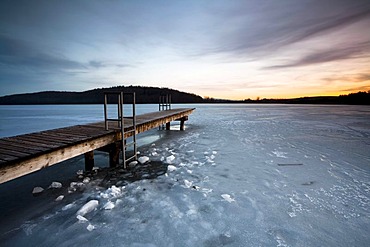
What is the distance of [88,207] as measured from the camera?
3.62 m

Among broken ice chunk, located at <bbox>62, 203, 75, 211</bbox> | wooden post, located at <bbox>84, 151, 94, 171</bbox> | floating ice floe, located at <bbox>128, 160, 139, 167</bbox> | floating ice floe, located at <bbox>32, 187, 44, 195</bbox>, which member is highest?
wooden post, located at <bbox>84, 151, 94, 171</bbox>

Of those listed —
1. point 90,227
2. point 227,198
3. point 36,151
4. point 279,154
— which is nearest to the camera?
point 90,227

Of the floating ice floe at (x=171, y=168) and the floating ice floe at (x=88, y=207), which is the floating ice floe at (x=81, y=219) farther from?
the floating ice floe at (x=171, y=168)

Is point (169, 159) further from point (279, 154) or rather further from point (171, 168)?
point (279, 154)

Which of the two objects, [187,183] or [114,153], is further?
[114,153]

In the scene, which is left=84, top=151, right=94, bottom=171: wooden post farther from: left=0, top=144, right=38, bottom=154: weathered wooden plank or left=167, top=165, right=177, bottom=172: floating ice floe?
left=167, top=165, right=177, bottom=172: floating ice floe

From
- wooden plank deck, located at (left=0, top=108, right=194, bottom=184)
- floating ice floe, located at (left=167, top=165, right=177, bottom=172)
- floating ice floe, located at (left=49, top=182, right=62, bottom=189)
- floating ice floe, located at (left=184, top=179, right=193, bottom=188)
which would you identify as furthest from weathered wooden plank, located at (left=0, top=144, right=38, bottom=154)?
floating ice floe, located at (left=167, top=165, right=177, bottom=172)

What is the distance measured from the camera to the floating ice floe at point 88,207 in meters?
3.51

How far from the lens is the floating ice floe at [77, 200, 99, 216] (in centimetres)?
351

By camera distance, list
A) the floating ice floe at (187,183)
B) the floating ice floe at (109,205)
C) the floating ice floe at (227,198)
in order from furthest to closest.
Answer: the floating ice floe at (187,183)
the floating ice floe at (227,198)
the floating ice floe at (109,205)

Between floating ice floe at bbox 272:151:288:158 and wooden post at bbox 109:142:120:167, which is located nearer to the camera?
wooden post at bbox 109:142:120:167

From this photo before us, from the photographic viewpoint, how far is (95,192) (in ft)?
14.2

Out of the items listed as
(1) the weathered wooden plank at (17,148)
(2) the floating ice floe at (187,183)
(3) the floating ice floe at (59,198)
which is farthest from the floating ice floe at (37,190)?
(2) the floating ice floe at (187,183)

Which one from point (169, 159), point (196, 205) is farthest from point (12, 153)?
point (169, 159)
